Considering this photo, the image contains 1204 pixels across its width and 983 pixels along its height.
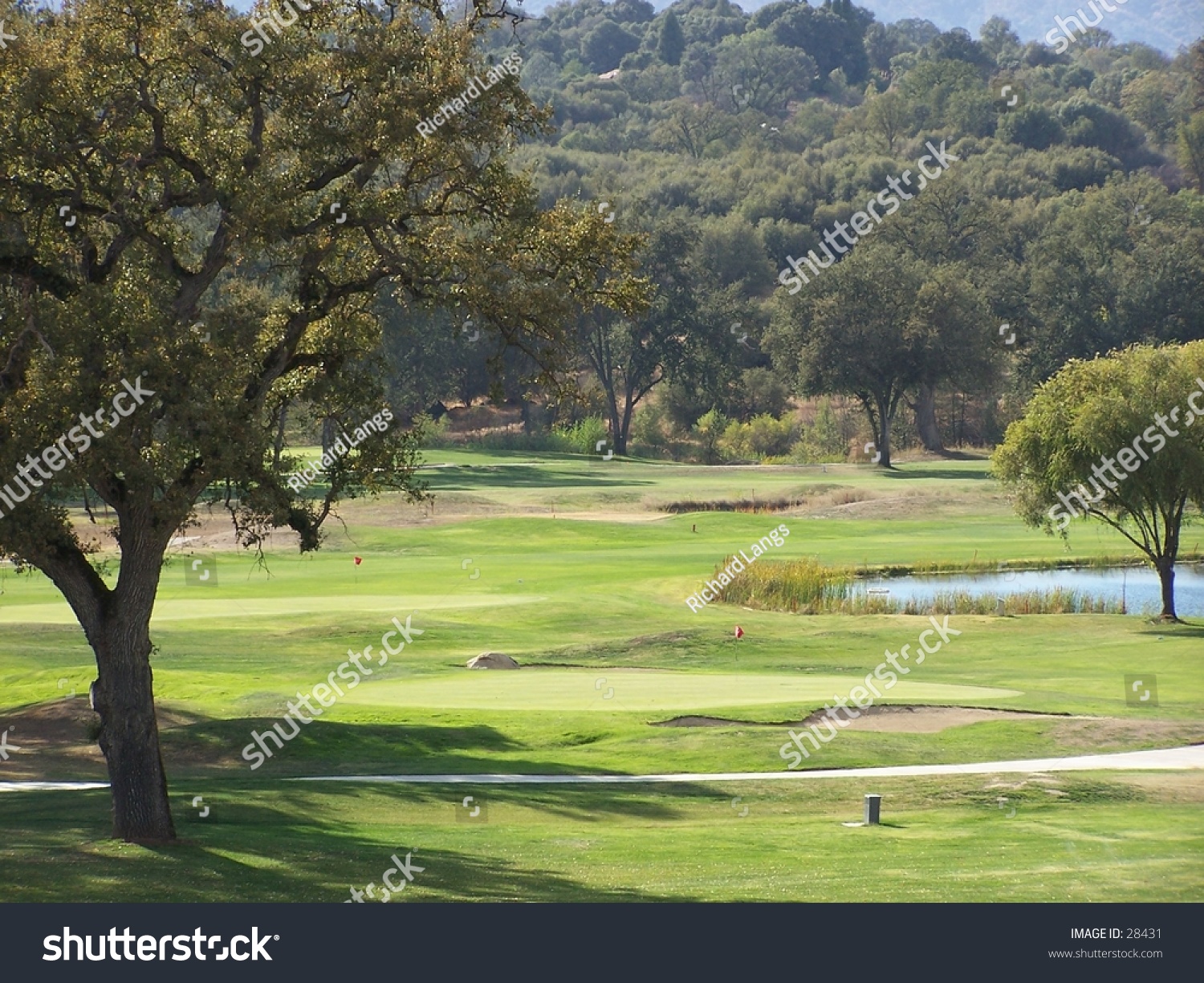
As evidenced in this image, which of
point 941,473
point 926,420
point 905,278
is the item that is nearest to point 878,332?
point 905,278

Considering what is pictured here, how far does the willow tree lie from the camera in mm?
16188

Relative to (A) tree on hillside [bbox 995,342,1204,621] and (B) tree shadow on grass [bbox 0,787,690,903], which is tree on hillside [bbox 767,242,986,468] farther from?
(B) tree shadow on grass [bbox 0,787,690,903]

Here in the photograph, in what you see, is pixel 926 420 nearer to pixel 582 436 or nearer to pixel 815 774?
pixel 582 436

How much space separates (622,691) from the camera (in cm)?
3014

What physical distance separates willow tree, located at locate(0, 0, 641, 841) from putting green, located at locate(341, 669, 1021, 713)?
9.60 meters

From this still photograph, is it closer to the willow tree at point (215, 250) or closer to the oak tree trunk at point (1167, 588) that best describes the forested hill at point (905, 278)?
the oak tree trunk at point (1167, 588)

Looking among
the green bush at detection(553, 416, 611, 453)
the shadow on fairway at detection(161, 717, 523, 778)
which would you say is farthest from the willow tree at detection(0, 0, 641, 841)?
the green bush at detection(553, 416, 611, 453)

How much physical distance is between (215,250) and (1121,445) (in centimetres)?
2878

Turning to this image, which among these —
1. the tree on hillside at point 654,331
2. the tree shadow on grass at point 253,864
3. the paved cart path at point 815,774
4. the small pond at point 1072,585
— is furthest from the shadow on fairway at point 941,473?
the tree shadow on grass at point 253,864

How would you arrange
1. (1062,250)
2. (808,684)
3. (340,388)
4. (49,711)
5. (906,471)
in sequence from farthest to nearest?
(1062,250), (906,471), (808,684), (49,711), (340,388)
